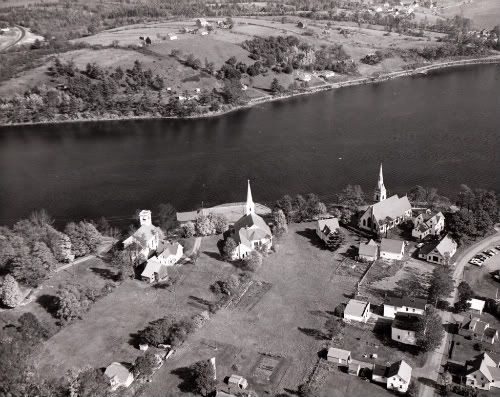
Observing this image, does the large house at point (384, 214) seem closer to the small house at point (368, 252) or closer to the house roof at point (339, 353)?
the small house at point (368, 252)

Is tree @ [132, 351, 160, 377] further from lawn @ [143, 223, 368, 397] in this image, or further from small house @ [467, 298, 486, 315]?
small house @ [467, 298, 486, 315]

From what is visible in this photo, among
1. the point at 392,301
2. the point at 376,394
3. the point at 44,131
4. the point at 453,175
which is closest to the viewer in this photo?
the point at 376,394

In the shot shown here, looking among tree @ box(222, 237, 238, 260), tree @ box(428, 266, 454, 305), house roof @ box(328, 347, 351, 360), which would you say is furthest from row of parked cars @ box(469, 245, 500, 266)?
tree @ box(222, 237, 238, 260)

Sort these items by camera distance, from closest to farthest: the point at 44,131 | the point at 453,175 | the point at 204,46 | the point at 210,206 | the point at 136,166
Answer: the point at 210,206, the point at 453,175, the point at 136,166, the point at 44,131, the point at 204,46

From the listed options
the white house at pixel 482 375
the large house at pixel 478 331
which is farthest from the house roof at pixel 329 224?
the white house at pixel 482 375

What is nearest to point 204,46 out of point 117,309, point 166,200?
point 166,200

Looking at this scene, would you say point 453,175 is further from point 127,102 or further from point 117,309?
point 127,102
